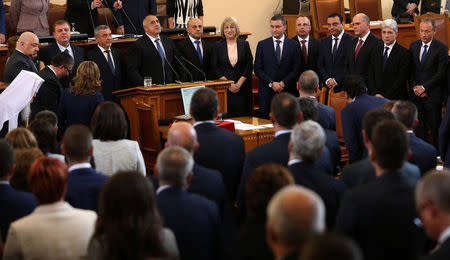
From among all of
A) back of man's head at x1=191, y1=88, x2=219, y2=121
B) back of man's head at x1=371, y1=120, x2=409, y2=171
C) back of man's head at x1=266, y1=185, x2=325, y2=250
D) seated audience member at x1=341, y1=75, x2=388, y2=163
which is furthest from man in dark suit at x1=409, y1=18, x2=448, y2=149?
back of man's head at x1=266, y1=185, x2=325, y2=250

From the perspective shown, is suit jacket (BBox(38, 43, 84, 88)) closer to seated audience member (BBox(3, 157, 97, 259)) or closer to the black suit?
the black suit

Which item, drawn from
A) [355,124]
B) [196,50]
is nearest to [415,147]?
[355,124]

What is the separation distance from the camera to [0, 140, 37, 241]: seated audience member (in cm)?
323

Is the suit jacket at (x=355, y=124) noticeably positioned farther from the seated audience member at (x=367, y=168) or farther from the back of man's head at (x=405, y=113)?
the seated audience member at (x=367, y=168)

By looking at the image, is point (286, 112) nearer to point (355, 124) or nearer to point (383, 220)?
point (383, 220)

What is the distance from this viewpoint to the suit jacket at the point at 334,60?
8242mm

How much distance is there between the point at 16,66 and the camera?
649 centimetres

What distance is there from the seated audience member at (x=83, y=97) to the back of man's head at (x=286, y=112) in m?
2.39

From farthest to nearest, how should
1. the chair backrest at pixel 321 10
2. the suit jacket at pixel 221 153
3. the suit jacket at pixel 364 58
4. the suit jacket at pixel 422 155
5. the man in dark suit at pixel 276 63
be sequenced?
the chair backrest at pixel 321 10 < the man in dark suit at pixel 276 63 < the suit jacket at pixel 364 58 < the suit jacket at pixel 221 153 < the suit jacket at pixel 422 155

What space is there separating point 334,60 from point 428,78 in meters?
1.24

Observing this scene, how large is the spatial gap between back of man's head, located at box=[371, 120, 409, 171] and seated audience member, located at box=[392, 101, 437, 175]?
108cm

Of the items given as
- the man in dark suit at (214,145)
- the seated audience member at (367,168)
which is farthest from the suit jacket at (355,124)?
the seated audience member at (367,168)

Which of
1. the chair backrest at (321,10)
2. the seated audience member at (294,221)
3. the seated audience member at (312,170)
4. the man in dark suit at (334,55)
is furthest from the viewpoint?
the chair backrest at (321,10)

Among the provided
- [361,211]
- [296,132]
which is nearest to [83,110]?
[296,132]
